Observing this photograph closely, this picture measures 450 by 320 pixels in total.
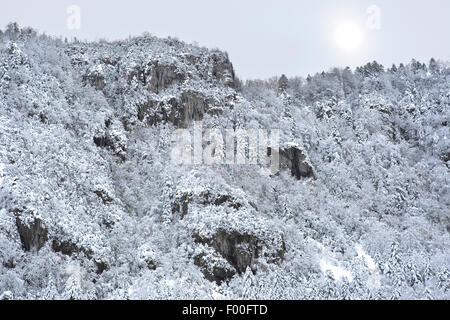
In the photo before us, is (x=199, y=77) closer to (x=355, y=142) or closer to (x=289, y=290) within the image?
(x=355, y=142)

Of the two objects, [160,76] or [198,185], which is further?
[160,76]

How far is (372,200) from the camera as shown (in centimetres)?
7575

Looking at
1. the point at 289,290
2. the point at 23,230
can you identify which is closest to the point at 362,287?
the point at 289,290

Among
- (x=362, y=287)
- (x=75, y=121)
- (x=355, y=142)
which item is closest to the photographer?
(x=362, y=287)

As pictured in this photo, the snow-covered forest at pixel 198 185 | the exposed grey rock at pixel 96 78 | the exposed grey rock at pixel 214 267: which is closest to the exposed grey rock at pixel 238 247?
the snow-covered forest at pixel 198 185

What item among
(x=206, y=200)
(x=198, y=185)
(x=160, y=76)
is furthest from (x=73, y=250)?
(x=160, y=76)

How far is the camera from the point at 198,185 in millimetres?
65062

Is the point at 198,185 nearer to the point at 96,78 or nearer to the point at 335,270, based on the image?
the point at 335,270

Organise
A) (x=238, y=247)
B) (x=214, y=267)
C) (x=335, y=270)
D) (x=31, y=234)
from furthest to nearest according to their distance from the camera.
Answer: (x=335, y=270)
(x=238, y=247)
(x=214, y=267)
(x=31, y=234)
